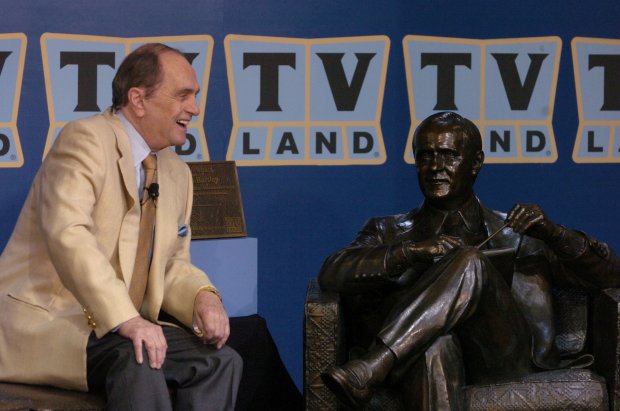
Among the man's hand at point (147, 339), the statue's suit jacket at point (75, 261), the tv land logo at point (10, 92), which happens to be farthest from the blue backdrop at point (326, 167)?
the man's hand at point (147, 339)

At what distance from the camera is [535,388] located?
11.7 feet

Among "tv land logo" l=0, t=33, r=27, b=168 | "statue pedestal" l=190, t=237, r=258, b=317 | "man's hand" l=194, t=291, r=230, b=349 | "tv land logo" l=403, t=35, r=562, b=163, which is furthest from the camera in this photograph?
"tv land logo" l=403, t=35, r=562, b=163

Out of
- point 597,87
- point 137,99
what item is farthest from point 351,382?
point 597,87

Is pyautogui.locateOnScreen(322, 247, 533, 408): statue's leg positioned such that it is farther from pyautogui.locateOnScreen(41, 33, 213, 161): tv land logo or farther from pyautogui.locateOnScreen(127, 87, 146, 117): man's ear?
pyautogui.locateOnScreen(41, 33, 213, 161): tv land logo

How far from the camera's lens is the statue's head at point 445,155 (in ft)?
13.0

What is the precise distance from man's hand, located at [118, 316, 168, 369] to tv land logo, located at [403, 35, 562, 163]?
7.30 ft

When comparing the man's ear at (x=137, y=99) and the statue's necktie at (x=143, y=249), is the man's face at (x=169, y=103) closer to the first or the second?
the man's ear at (x=137, y=99)

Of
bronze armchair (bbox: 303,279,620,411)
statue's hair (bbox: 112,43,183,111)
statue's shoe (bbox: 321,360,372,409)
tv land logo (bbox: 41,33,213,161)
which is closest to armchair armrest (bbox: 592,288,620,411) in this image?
bronze armchair (bbox: 303,279,620,411)

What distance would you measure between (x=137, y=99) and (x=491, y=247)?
4.89ft

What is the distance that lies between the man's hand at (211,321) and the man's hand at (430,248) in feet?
2.52

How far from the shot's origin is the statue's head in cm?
395

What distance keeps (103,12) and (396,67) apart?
54.3 inches

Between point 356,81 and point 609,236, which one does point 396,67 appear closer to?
point 356,81

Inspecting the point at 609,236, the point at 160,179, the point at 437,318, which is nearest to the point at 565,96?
the point at 609,236
